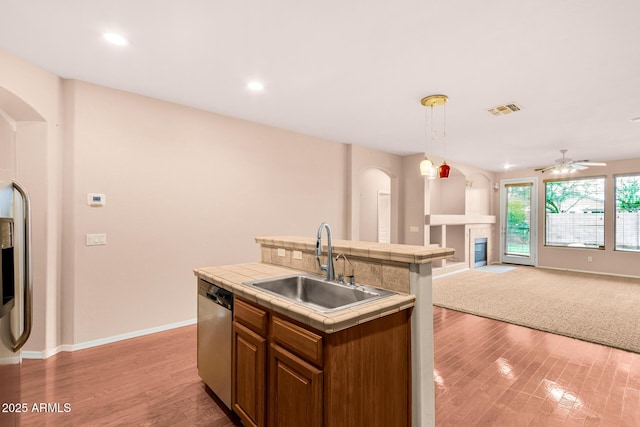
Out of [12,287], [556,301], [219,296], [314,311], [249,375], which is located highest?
[12,287]

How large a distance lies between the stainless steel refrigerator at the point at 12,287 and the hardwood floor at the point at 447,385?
0.08 feet

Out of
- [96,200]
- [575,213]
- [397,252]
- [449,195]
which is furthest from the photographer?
[449,195]

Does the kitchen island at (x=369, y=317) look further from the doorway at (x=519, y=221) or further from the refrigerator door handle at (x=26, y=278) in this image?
the doorway at (x=519, y=221)

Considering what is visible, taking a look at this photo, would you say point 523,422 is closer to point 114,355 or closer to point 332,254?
point 332,254

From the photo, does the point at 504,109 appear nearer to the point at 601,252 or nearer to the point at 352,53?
the point at 352,53

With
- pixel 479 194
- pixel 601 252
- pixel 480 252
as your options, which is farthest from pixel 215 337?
pixel 601 252

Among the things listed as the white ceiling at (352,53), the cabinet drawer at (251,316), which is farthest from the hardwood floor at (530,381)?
the white ceiling at (352,53)

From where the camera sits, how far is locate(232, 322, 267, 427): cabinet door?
170 cm

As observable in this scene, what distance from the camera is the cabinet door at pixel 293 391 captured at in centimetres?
137

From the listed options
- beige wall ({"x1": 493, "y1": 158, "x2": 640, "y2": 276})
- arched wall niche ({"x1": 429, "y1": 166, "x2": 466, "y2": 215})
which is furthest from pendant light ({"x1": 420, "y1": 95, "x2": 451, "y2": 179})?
beige wall ({"x1": 493, "y1": 158, "x2": 640, "y2": 276})

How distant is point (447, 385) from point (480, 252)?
6.81 m

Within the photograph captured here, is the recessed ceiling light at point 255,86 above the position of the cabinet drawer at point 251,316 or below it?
above

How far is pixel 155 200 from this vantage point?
342 cm

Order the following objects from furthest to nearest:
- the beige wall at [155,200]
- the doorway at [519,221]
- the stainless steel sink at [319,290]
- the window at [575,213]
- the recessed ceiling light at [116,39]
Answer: the doorway at [519,221]
the window at [575,213]
the beige wall at [155,200]
the recessed ceiling light at [116,39]
the stainless steel sink at [319,290]
